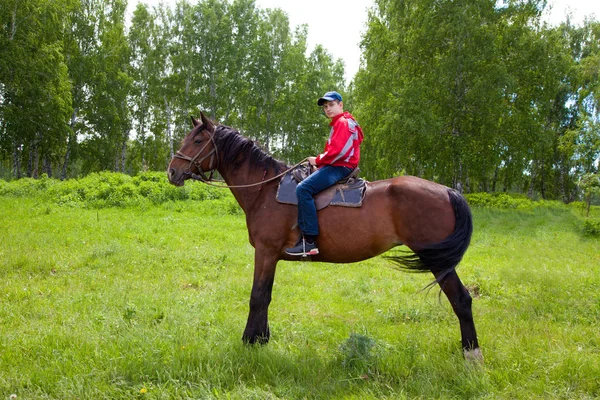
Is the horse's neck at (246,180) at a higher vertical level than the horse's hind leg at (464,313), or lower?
higher

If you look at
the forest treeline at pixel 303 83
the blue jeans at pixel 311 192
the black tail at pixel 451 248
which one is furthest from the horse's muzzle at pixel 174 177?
the forest treeline at pixel 303 83

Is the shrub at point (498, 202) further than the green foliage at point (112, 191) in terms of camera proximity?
Yes

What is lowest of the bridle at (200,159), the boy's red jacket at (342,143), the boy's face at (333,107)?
the bridle at (200,159)

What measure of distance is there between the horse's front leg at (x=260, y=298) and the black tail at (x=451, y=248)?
68.9 inches

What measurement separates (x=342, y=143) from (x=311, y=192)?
0.68 metres

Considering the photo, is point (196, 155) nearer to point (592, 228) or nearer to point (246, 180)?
point (246, 180)

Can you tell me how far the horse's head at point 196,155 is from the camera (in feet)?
16.4

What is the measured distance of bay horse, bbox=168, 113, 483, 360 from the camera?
4.41 metres

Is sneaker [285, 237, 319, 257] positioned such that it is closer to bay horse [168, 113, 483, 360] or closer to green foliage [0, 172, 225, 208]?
bay horse [168, 113, 483, 360]

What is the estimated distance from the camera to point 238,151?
5.18m

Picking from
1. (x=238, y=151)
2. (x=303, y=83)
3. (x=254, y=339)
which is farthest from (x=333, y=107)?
(x=303, y=83)

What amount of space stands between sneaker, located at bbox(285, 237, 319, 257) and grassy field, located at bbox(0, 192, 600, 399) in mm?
1073

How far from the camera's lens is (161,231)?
39.9ft

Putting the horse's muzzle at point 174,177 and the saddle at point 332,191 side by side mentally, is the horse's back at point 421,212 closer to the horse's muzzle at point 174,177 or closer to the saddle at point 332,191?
the saddle at point 332,191
